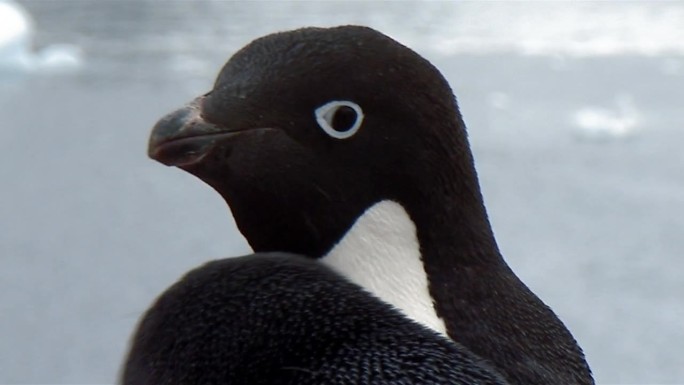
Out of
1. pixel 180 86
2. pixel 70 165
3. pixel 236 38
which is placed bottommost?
pixel 70 165

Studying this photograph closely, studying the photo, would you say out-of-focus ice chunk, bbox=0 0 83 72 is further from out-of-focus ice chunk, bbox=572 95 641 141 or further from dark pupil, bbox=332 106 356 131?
dark pupil, bbox=332 106 356 131

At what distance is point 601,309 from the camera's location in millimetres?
1845

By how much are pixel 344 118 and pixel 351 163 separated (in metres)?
0.02

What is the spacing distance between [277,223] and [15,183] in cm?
184

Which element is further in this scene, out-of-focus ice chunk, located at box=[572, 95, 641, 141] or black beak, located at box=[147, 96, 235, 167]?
out-of-focus ice chunk, located at box=[572, 95, 641, 141]

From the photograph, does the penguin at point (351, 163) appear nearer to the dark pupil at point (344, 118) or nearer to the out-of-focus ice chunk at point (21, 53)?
the dark pupil at point (344, 118)

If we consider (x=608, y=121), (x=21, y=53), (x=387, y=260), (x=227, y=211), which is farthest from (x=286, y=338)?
(x=21, y=53)

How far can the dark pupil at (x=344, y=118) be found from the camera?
1.75 ft

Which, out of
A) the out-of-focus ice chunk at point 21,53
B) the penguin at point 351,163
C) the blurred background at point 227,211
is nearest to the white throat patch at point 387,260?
the penguin at point 351,163

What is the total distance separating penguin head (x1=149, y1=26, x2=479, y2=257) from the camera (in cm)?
53

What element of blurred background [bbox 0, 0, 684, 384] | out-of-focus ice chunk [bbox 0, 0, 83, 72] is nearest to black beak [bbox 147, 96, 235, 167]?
blurred background [bbox 0, 0, 684, 384]

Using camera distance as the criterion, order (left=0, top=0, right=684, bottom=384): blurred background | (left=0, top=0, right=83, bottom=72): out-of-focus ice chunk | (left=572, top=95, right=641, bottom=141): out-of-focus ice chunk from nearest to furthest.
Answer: (left=0, top=0, right=684, bottom=384): blurred background
(left=572, top=95, right=641, bottom=141): out-of-focus ice chunk
(left=0, top=0, right=83, bottom=72): out-of-focus ice chunk

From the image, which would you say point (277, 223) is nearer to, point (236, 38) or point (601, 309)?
point (601, 309)

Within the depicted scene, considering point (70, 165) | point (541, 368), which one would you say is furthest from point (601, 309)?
point (541, 368)
